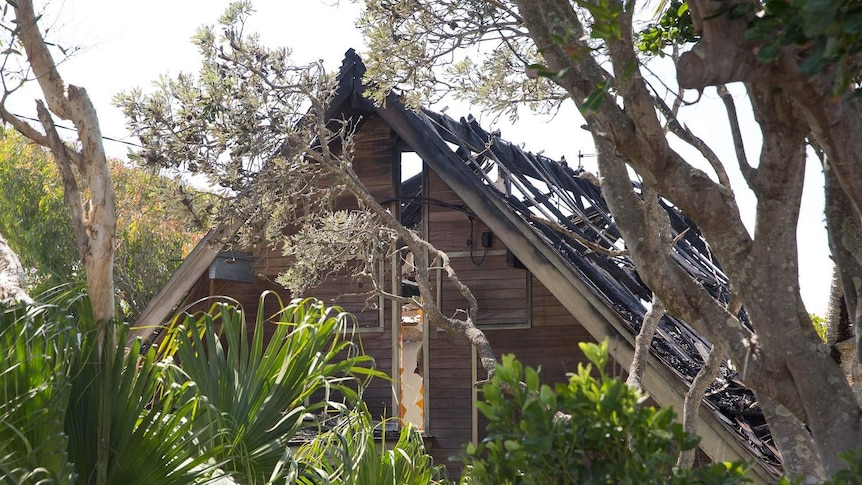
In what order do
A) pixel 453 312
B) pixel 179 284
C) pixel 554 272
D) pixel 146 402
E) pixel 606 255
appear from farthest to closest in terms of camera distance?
pixel 453 312 < pixel 179 284 < pixel 554 272 < pixel 606 255 < pixel 146 402

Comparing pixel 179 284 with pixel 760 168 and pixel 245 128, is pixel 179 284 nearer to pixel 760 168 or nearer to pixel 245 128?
pixel 245 128

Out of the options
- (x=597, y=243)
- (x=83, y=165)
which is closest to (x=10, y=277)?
(x=83, y=165)

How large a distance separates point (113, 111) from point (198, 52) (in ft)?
2.53

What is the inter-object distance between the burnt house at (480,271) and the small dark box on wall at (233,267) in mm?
20

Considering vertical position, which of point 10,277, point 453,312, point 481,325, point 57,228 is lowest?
point 481,325

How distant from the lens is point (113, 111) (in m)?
7.12

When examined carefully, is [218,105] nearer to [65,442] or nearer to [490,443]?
[65,442]

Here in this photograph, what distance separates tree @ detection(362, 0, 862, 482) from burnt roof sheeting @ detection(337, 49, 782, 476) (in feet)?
11.1

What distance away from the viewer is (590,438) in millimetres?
2387

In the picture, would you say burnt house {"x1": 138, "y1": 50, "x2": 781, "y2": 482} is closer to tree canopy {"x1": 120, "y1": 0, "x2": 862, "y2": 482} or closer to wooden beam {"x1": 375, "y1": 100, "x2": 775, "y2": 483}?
wooden beam {"x1": 375, "y1": 100, "x2": 775, "y2": 483}

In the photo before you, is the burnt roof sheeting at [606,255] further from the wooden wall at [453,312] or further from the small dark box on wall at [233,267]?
the small dark box on wall at [233,267]

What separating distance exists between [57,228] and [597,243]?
692 inches

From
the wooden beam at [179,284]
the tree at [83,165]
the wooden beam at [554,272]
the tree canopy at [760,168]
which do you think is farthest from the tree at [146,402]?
the wooden beam at [179,284]

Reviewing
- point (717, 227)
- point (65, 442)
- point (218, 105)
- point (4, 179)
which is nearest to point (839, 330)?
point (717, 227)
